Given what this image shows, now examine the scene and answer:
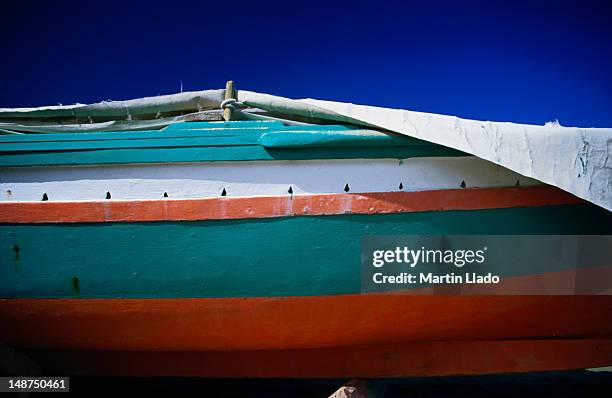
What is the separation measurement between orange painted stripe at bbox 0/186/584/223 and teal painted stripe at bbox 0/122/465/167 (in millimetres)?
245

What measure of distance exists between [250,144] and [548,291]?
76.8 inches

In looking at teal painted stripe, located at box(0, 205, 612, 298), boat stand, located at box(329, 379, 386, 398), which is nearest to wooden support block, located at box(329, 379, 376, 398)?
boat stand, located at box(329, 379, 386, 398)

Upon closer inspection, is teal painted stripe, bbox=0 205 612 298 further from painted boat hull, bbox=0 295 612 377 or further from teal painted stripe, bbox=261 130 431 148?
teal painted stripe, bbox=261 130 431 148

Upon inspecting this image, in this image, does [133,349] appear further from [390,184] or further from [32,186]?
[390,184]

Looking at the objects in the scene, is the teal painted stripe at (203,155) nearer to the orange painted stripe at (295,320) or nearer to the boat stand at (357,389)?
the orange painted stripe at (295,320)

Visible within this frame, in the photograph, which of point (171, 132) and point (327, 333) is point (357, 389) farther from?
point (171, 132)

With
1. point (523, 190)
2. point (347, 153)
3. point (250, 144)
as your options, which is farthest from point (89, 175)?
point (523, 190)

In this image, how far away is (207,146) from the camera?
7.87 ft

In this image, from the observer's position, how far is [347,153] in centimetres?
237

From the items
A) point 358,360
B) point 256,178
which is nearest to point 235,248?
point 256,178

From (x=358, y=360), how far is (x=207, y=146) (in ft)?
5.30

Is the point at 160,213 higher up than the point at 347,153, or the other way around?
the point at 347,153

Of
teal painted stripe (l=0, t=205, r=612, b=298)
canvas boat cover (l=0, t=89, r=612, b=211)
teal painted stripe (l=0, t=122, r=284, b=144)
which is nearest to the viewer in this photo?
canvas boat cover (l=0, t=89, r=612, b=211)

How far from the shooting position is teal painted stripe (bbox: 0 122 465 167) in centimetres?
235
